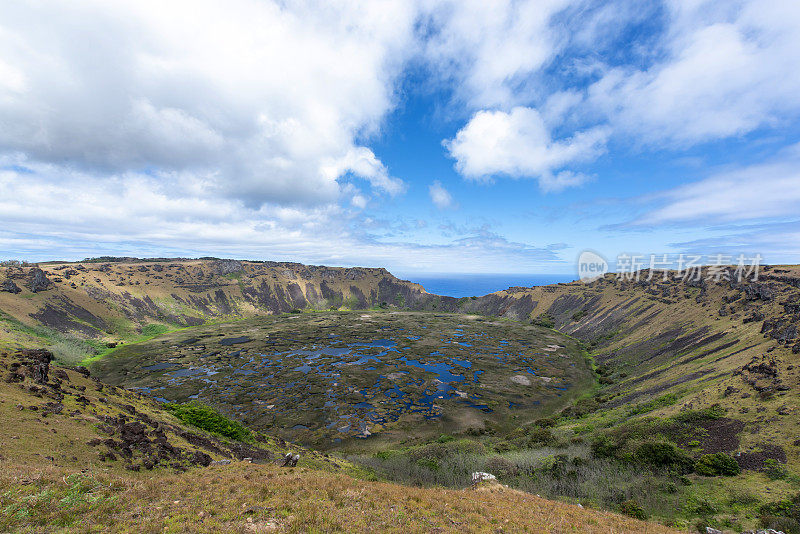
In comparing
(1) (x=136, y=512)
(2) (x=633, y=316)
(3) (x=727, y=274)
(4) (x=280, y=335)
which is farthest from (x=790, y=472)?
(4) (x=280, y=335)

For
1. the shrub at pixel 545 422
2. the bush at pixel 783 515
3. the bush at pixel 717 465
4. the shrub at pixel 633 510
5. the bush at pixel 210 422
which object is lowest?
the shrub at pixel 545 422

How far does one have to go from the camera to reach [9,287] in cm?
10262

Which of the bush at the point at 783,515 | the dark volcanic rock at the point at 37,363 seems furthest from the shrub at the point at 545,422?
the dark volcanic rock at the point at 37,363

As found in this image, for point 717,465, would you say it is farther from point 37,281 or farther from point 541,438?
point 37,281

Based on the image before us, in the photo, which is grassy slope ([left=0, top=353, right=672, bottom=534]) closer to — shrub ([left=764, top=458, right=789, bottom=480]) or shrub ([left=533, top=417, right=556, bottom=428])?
shrub ([left=764, top=458, right=789, bottom=480])

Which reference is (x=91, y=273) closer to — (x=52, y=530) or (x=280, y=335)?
(x=280, y=335)

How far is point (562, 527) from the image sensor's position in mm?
16031

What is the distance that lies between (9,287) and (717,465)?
187 metres

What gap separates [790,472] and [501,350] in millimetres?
81859

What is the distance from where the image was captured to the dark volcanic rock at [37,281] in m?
110

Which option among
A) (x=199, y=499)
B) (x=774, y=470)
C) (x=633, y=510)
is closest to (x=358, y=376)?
(x=633, y=510)

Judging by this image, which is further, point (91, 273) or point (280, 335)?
point (91, 273)

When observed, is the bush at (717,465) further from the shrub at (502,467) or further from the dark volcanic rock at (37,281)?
the dark volcanic rock at (37,281)

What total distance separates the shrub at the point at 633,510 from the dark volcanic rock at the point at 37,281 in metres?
180
